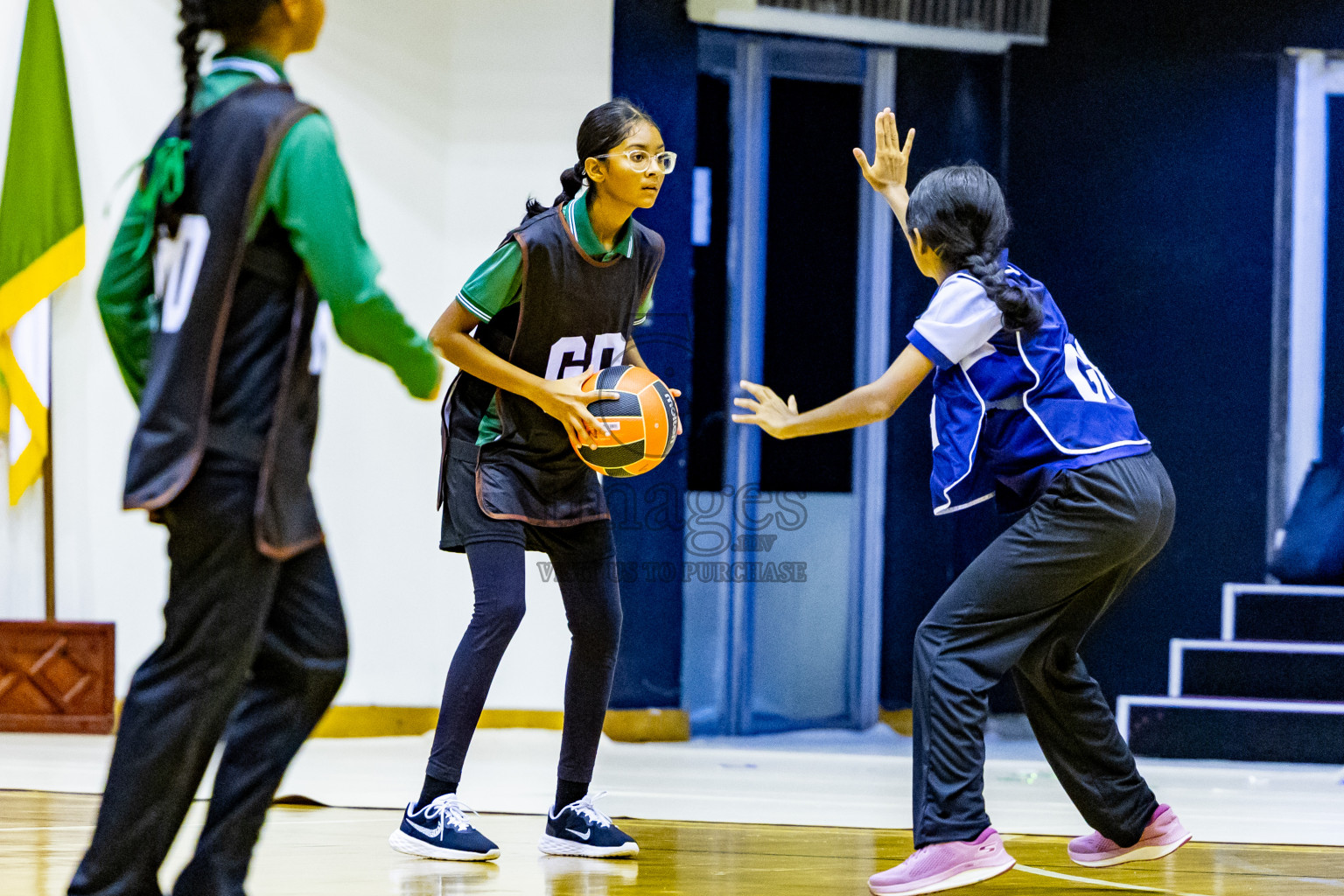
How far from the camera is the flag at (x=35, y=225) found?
447cm

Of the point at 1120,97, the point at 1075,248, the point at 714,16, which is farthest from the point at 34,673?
the point at 1120,97

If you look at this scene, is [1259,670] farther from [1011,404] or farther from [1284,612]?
[1011,404]

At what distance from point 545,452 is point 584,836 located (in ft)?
2.57

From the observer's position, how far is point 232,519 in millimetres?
1661

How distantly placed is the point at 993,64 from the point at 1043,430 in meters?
2.84

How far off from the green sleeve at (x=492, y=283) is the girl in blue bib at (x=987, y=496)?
0.60 m

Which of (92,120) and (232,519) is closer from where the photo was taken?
(232,519)

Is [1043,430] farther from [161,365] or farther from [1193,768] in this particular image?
[1193,768]

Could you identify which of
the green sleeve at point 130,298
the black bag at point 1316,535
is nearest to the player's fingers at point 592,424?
the green sleeve at point 130,298

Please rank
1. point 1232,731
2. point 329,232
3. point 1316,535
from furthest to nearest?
point 1316,535, point 1232,731, point 329,232

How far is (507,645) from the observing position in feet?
8.63

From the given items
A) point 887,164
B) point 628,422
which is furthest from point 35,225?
point 887,164

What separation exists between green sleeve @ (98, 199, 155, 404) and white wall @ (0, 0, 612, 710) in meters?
2.71

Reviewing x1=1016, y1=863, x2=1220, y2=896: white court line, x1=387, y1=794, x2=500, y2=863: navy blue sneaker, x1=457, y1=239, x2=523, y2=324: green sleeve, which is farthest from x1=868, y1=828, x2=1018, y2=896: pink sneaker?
x1=457, y1=239, x2=523, y2=324: green sleeve
